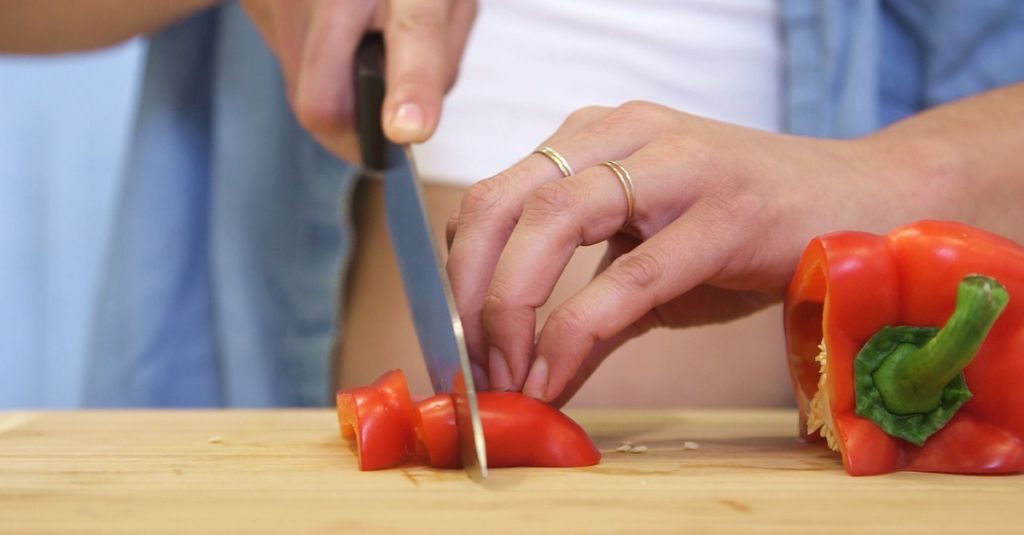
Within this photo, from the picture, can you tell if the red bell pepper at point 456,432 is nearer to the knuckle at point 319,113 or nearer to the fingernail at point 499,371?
the fingernail at point 499,371

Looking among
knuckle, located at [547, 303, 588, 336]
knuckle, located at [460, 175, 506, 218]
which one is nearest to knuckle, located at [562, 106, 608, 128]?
knuckle, located at [460, 175, 506, 218]

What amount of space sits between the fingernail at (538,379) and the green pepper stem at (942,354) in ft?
0.83

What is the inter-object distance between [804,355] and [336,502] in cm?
43

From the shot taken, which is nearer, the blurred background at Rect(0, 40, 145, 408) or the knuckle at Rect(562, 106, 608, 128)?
the knuckle at Rect(562, 106, 608, 128)

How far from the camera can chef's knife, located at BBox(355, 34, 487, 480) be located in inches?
30.1

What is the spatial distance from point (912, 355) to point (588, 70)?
0.81m

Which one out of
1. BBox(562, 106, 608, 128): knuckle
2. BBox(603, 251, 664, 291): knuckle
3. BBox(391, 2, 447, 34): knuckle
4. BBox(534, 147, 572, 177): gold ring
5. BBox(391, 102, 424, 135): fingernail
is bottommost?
BBox(603, 251, 664, 291): knuckle

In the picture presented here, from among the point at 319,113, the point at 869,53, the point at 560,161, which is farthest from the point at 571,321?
the point at 869,53

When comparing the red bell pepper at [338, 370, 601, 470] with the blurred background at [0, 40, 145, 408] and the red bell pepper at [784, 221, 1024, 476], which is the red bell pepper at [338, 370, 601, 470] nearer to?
the red bell pepper at [784, 221, 1024, 476]

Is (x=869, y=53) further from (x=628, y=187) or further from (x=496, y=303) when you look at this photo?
(x=496, y=303)

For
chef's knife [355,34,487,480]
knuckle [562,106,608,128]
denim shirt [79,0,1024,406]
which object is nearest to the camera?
chef's knife [355,34,487,480]

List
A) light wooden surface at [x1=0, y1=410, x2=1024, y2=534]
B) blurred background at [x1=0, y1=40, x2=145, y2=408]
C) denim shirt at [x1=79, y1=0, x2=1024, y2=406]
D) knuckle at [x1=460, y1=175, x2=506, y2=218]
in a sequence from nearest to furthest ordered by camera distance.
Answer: light wooden surface at [x1=0, y1=410, x2=1024, y2=534] → knuckle at [x1=460, y1=175, x2=506, y2=218] → denim shirt at [x1=79, y1=0, x2=1024, y2=406] → blurred background at [x1=0, y1=40, x2=145, y2=408]

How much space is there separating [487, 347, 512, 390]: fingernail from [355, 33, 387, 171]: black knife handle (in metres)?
0.39

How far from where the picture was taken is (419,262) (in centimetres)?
97
